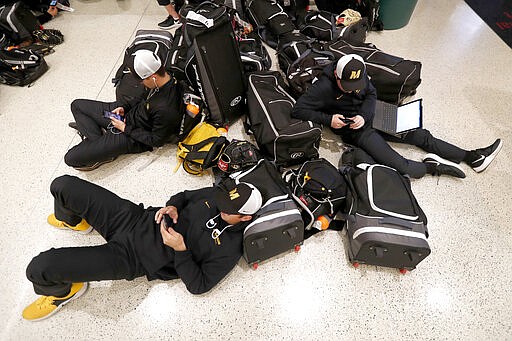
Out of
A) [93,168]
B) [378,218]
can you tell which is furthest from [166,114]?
[378,218]

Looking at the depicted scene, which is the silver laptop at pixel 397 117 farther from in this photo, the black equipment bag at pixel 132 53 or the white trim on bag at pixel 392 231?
the black equipment bag at pixel 132 53

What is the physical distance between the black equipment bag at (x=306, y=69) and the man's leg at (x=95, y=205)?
1.61 m

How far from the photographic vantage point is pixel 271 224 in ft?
5.43

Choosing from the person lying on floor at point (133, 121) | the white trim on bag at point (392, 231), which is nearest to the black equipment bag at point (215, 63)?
the person lying on floor at point (133, 121)

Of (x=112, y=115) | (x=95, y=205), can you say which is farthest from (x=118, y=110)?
(x=95, y=205)

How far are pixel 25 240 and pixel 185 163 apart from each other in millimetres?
1133

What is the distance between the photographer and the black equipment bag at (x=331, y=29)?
2.84 metres

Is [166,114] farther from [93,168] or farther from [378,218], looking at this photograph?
[378,218]

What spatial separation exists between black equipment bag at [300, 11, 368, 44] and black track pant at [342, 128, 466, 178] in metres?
1.06

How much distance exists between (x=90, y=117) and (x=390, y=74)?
241cm

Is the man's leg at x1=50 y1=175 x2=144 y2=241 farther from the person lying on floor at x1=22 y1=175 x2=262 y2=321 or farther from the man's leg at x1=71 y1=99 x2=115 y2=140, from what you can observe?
the man's leg at x1=71 y1=99 x2=115 y2=140

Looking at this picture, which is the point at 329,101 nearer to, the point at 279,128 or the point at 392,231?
the point at 279,128

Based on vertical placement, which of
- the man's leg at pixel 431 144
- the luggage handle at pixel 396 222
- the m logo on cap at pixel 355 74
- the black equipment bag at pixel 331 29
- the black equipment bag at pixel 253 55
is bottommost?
the man's leg at pixel 431 144

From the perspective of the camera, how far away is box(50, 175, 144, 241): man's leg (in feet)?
5.40
